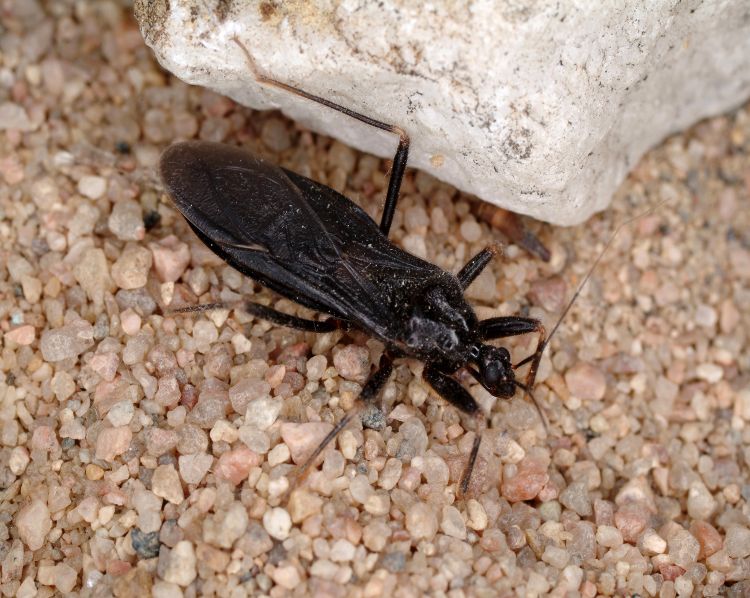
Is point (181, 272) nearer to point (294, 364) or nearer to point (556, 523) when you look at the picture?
point (294, 364)

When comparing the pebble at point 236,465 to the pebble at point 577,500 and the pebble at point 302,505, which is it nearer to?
the pebble at point 302,505

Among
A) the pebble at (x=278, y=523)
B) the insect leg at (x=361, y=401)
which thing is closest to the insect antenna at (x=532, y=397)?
the insect leg at (x=361, y=401)

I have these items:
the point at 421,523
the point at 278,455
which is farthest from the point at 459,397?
the point at 278,455

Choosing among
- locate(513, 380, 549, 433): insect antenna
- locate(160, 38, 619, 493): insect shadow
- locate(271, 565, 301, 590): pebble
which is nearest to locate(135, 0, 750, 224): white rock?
locate(160, 38, 619, 493): insect shadow

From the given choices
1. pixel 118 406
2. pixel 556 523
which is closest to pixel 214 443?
pixel 118 406

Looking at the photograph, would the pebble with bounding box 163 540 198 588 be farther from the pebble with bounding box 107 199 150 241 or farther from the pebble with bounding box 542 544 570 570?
the pebble with bounding box 107 199 150 241
